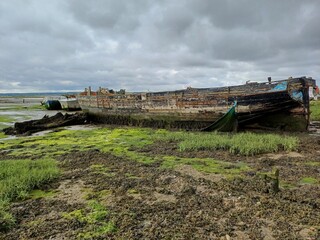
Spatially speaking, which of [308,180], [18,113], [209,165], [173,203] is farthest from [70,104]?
[308,180]

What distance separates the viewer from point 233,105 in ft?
38.5

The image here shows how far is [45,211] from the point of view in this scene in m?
4.27

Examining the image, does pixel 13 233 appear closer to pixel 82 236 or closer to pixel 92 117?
pixel 82 236

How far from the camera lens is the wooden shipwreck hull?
35.7ft

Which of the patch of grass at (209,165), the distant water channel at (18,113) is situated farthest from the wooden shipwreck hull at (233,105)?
the distant water channel at (18,113)

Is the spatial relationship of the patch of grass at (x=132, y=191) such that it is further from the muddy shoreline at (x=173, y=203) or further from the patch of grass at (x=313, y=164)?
the patch of grass at (x=313, y=164)

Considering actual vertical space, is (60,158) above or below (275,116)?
below

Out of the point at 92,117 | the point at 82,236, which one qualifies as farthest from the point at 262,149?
the point at 92,117

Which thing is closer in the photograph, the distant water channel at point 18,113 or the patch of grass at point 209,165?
the patch of grass at point 209,165

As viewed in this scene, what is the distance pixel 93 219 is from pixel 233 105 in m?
9.15

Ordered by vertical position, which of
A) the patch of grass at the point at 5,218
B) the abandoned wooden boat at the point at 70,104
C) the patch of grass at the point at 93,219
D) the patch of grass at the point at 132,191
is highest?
the abandoned wooden boat at the point at 70,104

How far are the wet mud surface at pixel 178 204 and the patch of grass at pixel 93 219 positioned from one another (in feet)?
0.19

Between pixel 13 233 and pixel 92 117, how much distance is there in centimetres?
1643

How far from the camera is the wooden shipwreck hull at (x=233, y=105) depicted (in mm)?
Answer: 10883
